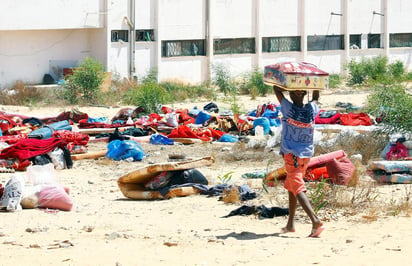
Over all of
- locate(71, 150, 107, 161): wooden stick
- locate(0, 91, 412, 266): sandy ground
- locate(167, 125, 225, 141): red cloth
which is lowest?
locate(0, 91, 412, 266): sandy ground

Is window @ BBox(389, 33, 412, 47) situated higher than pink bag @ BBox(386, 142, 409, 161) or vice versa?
window @ BBox(389, 33, 412, 47)


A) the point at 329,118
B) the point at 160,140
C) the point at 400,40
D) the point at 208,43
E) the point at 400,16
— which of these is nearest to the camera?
the point at 160,140

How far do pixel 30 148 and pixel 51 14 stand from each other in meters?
14.2

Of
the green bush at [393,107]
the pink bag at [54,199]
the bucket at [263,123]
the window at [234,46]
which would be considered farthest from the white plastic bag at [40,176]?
the window at [234,46]

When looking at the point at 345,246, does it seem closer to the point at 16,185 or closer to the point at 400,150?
the point at 16,185

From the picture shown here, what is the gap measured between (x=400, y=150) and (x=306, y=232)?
4.59 m

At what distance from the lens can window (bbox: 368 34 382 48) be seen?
126 ft

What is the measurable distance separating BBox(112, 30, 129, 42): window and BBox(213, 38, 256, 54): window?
13.4ft

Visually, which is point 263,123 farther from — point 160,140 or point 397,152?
point 397,152

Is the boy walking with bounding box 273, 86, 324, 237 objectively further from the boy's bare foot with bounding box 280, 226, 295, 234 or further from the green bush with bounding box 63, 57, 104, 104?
the green bush with bounding box 63, 57, 104, 104

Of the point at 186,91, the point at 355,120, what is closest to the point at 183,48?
the point at 186,91

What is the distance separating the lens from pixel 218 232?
9.22 metres

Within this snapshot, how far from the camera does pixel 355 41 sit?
124 feet

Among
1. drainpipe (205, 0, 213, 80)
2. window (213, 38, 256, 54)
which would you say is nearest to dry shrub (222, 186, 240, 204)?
drainpipe (205, 0, 213, 80)
